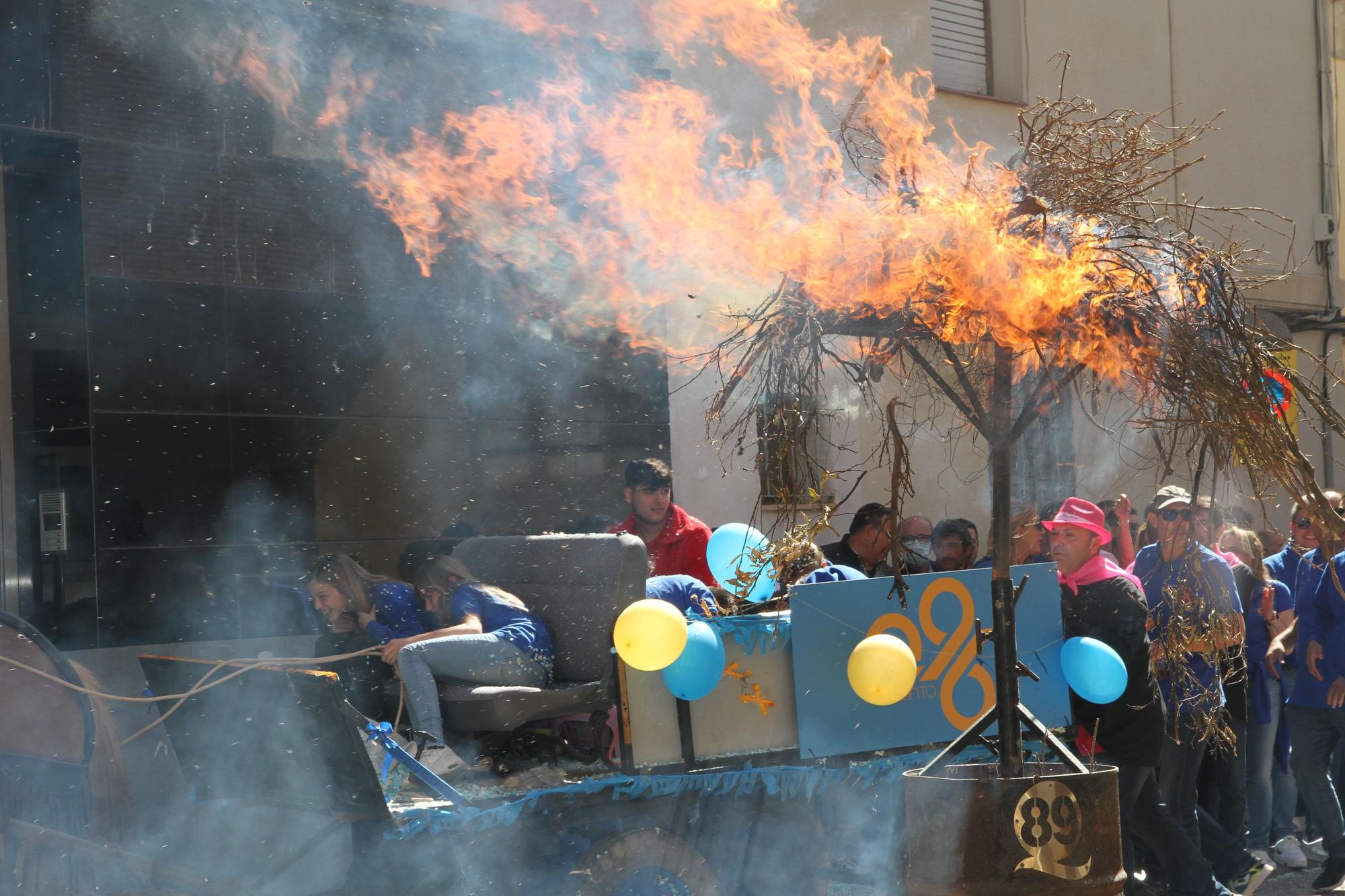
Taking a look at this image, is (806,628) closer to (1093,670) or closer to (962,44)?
(1093,670)

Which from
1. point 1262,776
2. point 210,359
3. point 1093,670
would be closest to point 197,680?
point 1093,670

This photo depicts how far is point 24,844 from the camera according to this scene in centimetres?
427

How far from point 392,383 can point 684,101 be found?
4.45 m

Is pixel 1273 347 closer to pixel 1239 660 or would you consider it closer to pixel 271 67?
pixel 1239 660

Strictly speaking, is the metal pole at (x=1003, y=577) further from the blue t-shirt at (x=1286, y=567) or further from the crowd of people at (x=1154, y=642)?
the blue t-shirt at (x=1286, y=567)

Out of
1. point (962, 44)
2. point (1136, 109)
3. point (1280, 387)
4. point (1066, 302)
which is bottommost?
point (1280, 387)

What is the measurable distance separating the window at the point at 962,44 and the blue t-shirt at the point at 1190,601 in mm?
7347

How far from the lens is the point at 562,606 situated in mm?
5840

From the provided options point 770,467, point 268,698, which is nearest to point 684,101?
point 770,467

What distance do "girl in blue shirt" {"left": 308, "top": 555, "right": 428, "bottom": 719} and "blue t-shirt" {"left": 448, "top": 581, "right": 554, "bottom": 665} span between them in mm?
280

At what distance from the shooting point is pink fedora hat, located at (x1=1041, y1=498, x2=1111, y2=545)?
6156mm

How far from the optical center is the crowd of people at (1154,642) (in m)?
5.41

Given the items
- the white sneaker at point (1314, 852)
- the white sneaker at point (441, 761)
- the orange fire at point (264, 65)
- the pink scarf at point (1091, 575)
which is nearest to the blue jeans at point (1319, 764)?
the white sneaker at point (1314, 852)

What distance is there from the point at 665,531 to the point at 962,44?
8349mm
